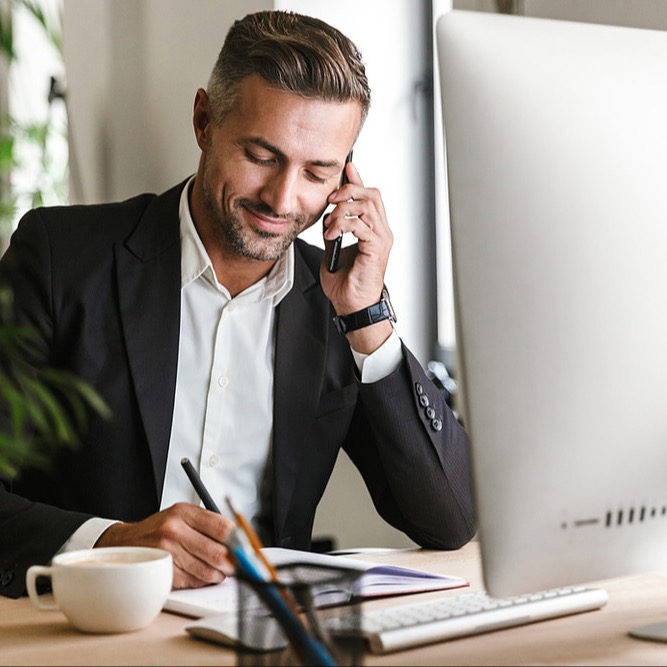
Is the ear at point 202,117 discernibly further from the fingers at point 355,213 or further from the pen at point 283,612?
the pen at point 283,612

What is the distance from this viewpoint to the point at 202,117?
1742 millimetres

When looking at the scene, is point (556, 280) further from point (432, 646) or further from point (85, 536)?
point (85, 536)

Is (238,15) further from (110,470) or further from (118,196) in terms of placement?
(110,470)

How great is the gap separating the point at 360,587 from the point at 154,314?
0.69 metres


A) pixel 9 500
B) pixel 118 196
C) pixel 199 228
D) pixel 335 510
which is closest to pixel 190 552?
pixel 9 500

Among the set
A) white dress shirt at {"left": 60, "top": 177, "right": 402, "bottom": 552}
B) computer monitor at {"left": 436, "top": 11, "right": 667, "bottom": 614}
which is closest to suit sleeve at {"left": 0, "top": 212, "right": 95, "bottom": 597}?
white dress shirt at {"left": 60, "top": 177, "right": 402, "bottom": 552}

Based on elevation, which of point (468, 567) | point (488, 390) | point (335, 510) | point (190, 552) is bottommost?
point (335, 510)

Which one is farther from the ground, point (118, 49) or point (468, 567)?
point (118, 49)

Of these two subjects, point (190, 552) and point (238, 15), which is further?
point (238, 15)

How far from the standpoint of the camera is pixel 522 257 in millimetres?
818

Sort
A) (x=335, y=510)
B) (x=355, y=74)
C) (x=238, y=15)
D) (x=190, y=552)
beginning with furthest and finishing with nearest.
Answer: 1. (x=335, y=510)
2. (x=238, y=15)
3. (x=355, y=74)
4. (x=190, y=552)

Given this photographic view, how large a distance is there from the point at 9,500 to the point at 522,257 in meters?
0.78

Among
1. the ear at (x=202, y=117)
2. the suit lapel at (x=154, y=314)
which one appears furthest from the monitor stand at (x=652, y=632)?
the ear at (x=202, y=117)

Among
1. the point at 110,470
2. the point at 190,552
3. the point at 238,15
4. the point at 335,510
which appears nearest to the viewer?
the point at 190,552
